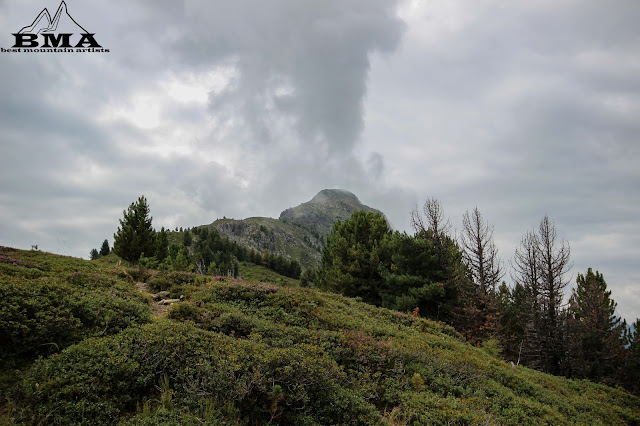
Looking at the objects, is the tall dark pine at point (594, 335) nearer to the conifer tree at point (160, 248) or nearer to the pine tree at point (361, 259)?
the pine tree at point (361, 259)

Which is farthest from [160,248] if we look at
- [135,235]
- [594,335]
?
[594,335]

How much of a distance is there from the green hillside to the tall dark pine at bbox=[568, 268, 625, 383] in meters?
20.8

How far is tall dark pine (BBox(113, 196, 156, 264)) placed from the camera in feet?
102

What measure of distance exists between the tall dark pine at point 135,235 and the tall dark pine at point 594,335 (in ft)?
126

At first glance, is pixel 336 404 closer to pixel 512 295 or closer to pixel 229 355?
pixel 229 355

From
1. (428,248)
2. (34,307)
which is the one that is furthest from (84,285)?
(428,248)

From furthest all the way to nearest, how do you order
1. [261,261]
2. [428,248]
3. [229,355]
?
1. [261,261]
2. [428,248]
3. [229,355]

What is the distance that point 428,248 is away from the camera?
27891mm

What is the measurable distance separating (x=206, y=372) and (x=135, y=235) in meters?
29.8

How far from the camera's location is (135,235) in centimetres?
3111

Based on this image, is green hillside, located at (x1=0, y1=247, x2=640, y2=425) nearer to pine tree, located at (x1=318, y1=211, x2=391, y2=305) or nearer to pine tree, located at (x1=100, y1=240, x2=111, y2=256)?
pine tree, located at (x1=318, y1=211, x2=391, y2=305)

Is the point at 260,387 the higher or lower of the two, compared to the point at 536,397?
higher

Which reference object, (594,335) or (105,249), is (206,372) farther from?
(105,249)

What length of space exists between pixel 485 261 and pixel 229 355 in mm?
27859
